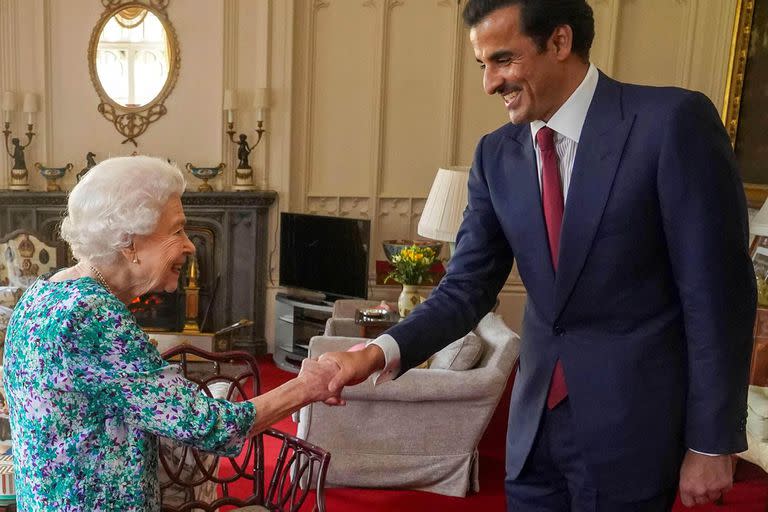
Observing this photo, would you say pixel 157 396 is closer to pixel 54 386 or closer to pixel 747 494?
pixel 54 386

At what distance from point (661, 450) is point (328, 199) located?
493 centimetres

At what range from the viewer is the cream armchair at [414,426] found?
3.42 metres

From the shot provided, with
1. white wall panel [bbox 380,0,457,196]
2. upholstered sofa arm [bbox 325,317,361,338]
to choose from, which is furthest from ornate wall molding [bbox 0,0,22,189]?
upholstered sofa arm [bbox 325,317,361,338]

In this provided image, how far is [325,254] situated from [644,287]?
438 cm

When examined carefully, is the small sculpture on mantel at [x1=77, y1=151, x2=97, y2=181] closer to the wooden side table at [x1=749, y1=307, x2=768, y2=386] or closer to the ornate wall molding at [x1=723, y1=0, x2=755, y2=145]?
the ornate wall molding at [x1=723, y1=0, x2=755, y2=145]

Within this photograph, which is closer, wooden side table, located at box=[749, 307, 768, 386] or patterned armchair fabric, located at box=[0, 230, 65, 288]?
wooden side table, located at box=[749, 307, 768, 386]

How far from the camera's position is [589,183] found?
136cm

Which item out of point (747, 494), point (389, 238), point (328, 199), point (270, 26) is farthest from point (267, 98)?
point (747, 494)

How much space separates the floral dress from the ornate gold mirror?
4635mm

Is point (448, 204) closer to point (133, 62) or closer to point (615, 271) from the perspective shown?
point (133, 62)

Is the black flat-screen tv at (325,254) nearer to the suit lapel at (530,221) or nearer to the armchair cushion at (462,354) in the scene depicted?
the armchair cushion at (462,354)

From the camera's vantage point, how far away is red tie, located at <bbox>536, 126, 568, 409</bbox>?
1.44 meters

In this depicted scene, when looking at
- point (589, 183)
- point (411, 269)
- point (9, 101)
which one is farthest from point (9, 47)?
point (589, 183)

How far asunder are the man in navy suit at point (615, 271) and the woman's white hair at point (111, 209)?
2.48 feet
